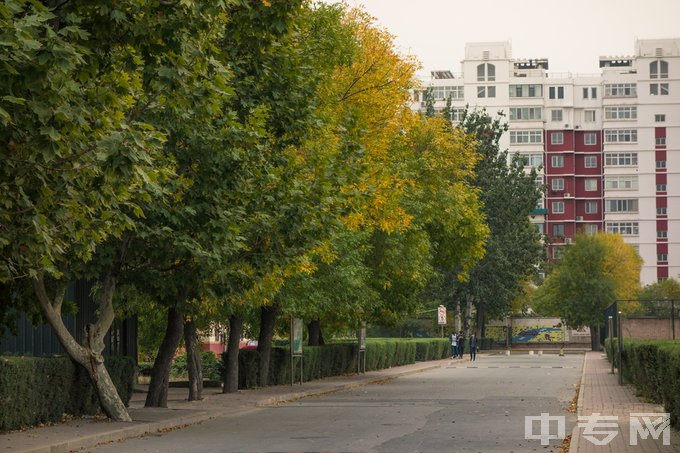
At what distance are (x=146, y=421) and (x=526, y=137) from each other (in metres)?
132

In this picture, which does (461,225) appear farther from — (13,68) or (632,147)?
(632,147)

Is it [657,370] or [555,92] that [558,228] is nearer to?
[555,92]

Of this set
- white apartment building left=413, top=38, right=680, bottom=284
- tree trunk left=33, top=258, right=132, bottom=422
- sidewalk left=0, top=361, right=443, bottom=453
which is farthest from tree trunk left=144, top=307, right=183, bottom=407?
white apartment building left=413, top=38, right=680, bottom=284

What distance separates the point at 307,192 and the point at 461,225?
78.2 ft

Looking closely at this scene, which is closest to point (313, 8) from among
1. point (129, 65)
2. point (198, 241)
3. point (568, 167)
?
point (198, 241)

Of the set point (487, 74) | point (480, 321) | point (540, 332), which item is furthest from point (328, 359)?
Result: point (487, 74)

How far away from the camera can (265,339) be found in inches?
1545

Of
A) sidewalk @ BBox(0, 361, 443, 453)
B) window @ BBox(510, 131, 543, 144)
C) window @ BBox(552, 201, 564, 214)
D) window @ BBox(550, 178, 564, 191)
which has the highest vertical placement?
window @ BBox(510, 131, 543, 144)

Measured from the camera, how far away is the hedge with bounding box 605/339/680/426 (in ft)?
→ 62.1

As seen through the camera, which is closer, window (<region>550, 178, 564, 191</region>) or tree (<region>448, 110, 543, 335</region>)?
tree (<region>448, 110, 543, 335</region>)

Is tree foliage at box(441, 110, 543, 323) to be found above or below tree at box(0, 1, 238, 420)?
above

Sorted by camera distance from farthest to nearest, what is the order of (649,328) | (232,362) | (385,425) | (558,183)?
(558,183)
(649,328)
(232,362)
(385,425)

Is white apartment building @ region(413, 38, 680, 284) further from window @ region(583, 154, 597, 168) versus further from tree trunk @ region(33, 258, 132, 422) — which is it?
tree trunk @ region(33, 258, 132, 422)

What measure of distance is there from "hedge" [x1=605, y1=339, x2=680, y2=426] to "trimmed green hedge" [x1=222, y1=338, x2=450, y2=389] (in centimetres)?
1078
